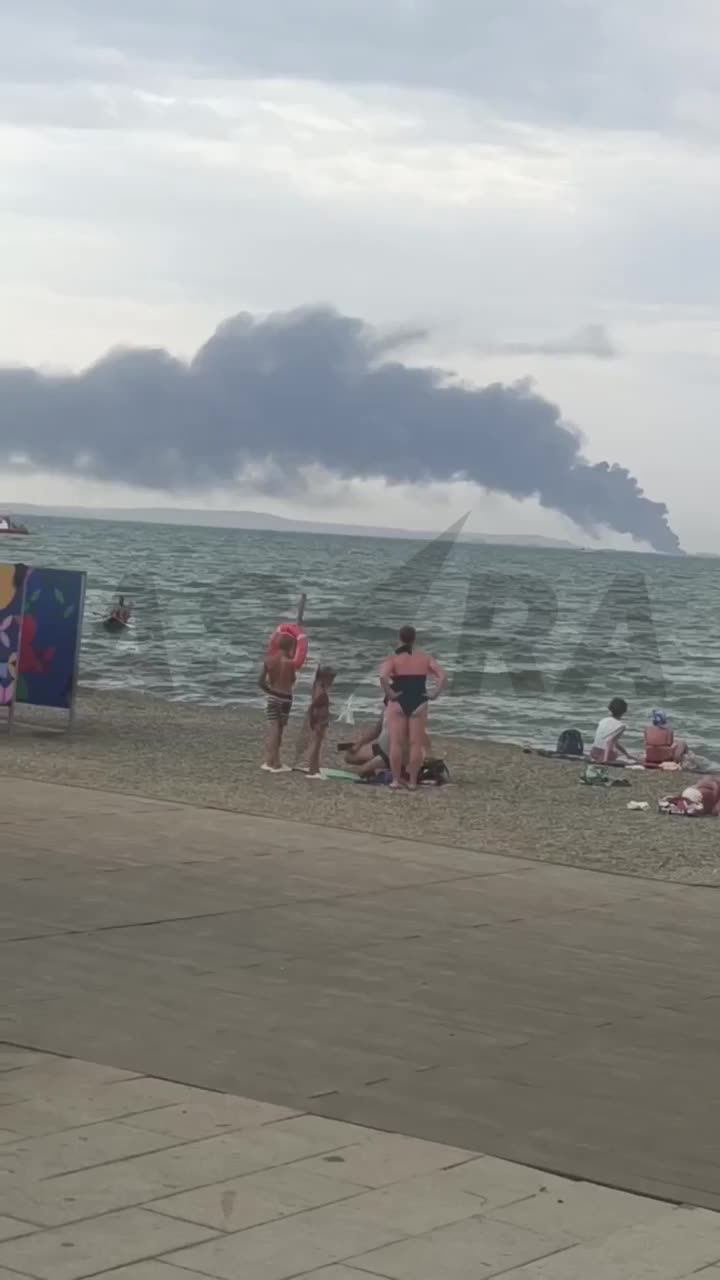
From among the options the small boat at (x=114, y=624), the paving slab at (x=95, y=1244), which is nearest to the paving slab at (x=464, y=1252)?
the paving slab at (x=95, y=1244)

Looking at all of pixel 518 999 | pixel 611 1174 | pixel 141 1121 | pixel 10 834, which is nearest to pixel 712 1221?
pixel 611 1174

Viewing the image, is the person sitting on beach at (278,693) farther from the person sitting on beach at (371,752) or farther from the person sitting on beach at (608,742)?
the person sitting on beach at (608,742)

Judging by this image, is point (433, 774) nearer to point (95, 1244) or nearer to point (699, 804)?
point (699, 804)

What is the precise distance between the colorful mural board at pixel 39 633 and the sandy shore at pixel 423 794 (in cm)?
57

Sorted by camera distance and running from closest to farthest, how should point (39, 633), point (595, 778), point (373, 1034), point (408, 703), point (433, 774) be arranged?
point (373, 1034) < point (408, 703) < point (433, 774) < point (39, 633) < point (595, 778)

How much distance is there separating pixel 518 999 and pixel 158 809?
253 inches

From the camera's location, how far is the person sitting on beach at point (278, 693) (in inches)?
726

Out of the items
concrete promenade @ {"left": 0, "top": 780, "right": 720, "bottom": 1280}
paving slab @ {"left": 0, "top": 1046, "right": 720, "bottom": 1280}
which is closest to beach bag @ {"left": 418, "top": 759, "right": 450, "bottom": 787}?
concrete promenade @ {"left": 0, "top": 780, "right": 720, "bottom": 1280}

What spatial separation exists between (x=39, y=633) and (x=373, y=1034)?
40.3 ft

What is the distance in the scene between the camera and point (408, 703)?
18062 mm

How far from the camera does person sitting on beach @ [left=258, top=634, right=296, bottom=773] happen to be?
18438mm

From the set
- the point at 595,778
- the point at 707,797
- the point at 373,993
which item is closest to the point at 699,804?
the point at 707,797

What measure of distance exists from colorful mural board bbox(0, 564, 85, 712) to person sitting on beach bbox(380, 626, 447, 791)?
3406 millimetres

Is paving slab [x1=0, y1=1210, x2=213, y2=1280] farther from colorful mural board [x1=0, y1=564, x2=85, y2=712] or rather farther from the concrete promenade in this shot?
colorful mural board [x1=0, y1=564, x2=85, y2=712]
